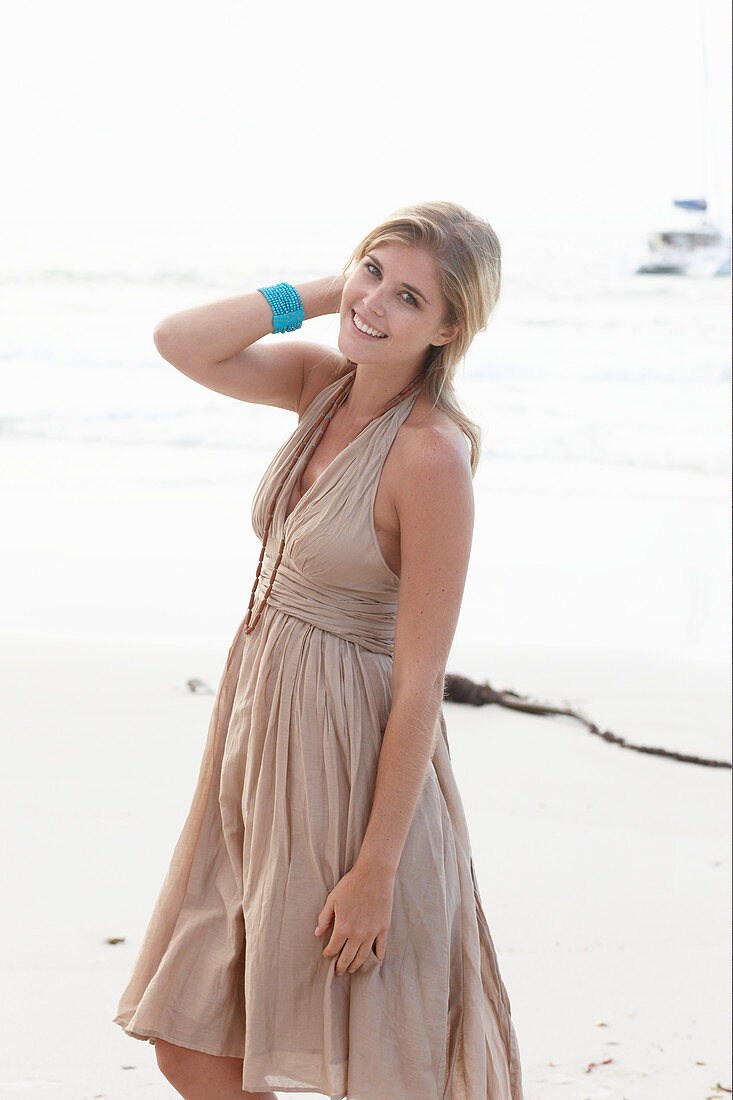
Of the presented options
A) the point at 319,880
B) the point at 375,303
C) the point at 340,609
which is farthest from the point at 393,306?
the point at 319,880

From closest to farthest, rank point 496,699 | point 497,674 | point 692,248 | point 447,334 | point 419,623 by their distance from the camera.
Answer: point 419,623 → point 447,334 → point 496,699 → point 497,674 → point 692,248

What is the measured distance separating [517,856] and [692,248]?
14267 millimetres

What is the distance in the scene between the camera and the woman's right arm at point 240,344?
5.79ft

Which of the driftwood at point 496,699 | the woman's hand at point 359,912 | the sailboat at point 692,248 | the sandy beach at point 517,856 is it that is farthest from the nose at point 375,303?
the sailboat at point 692,248

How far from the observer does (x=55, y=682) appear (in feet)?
16.4

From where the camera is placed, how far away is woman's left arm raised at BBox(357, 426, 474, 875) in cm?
158

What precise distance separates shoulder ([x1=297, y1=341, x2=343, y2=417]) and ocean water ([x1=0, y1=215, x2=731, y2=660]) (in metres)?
0.25

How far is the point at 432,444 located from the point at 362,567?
21cm

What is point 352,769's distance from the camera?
1.68 meters

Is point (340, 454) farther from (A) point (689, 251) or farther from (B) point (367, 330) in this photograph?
(A) point (689, 251)

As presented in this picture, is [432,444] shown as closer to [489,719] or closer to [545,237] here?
[489,719]

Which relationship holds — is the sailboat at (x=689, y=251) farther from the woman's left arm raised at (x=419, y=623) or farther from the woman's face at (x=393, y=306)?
the woman's left arm raised at (x=419, y=623)

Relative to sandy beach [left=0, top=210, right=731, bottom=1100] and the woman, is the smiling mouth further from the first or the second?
sandy beach [left=0, top=210, right=731, bottom=1100]

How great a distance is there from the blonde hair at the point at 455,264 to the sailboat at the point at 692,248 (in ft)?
49.9
